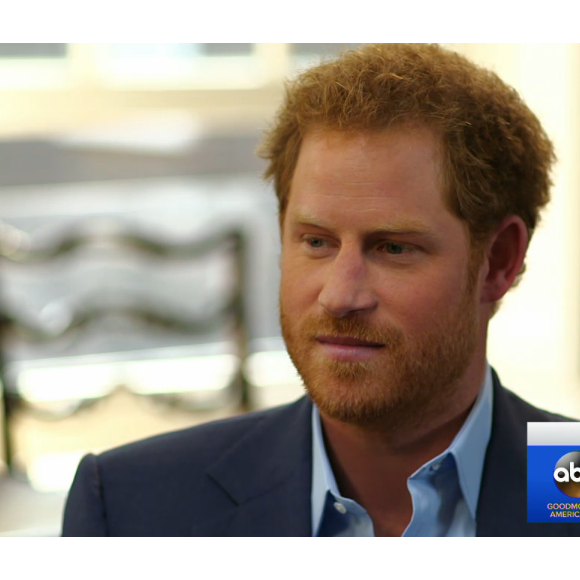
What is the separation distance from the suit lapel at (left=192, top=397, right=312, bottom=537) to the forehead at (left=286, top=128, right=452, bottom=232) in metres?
0.40

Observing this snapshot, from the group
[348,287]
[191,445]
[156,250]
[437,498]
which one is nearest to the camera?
[348,287]

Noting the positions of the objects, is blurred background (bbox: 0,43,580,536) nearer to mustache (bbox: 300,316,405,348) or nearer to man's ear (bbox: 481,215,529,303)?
man's ear (bbox: 481,215,529,303)

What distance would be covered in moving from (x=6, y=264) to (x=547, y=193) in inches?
137

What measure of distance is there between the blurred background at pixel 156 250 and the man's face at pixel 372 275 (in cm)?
306

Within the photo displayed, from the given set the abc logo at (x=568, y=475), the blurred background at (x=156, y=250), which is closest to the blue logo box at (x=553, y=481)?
the abc logo at (x=568, y=475)

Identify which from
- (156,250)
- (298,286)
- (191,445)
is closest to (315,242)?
Answer: (298,286)

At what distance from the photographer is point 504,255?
52.7 inches

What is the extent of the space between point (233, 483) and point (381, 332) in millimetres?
381

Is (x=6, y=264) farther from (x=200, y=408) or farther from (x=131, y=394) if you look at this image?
(x=200, y=408)

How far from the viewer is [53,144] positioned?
16.9ft

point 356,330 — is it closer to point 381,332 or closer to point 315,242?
point 381,332

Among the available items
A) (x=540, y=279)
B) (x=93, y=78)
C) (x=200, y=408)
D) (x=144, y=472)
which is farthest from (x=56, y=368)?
(x=144, y=472)

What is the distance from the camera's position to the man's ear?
1.32 metres

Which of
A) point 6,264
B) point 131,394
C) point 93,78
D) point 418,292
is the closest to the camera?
point 418,292
